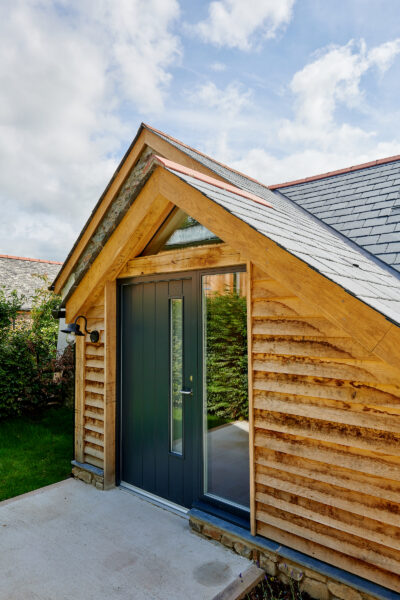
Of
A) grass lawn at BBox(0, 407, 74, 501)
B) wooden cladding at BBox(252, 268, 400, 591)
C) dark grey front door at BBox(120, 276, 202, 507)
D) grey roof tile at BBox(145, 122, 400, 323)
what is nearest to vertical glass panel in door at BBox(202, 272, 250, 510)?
dark grey front door at BBox(120, 276, 202, 507)

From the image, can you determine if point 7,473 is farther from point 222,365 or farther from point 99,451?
point 222,365

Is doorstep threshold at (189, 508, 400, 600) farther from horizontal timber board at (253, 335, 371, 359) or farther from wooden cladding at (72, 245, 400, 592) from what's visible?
horizontal timber board at (253, 335, 371, 359)

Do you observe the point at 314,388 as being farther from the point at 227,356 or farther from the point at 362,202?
the point at 362,202

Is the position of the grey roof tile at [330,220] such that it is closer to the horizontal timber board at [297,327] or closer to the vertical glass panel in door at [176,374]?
the horizontal timber board at [297,327]

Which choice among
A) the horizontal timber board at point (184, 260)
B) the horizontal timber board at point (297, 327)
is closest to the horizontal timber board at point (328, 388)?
the horizontal timber board at point (297, 327)

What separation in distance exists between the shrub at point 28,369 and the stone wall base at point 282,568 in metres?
5.77

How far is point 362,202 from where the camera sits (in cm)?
580

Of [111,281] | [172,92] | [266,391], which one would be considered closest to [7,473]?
[111,281]

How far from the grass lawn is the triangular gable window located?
352cm

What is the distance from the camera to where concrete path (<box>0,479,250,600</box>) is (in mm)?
2713

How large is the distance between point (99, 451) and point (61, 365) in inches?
174

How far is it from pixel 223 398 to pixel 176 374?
1.06m

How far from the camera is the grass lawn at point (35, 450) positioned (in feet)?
15.7

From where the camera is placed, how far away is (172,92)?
5.66 meters
